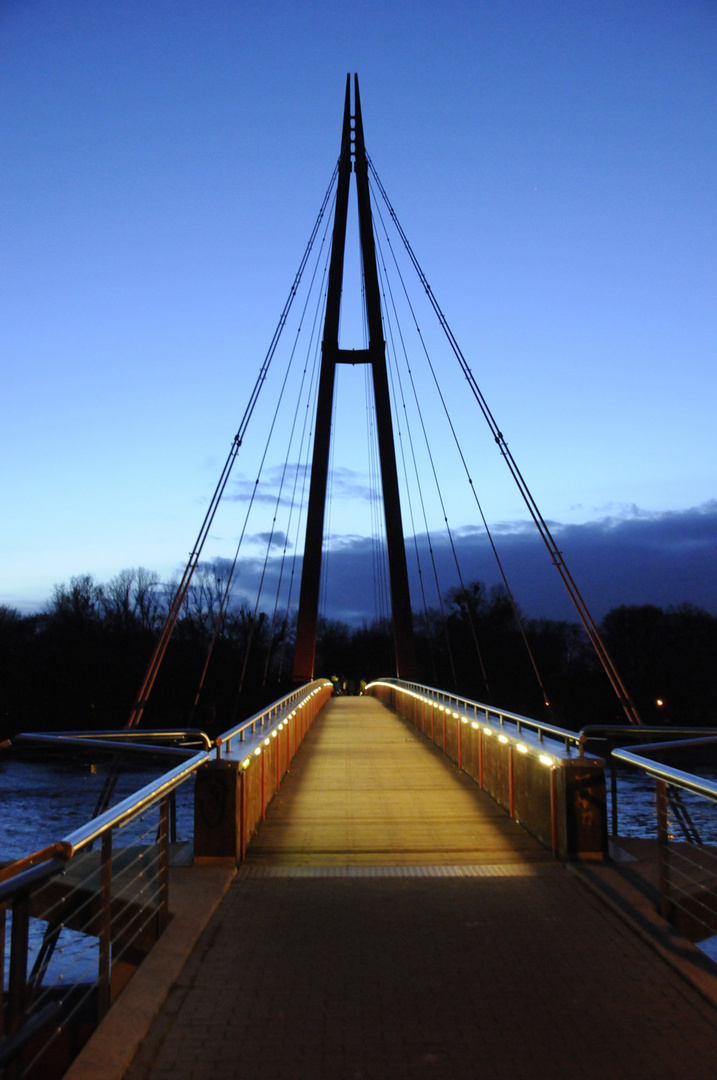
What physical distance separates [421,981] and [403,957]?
307mm

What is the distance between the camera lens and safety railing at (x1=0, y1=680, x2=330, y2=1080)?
264 cm

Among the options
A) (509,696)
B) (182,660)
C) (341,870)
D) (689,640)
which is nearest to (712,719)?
(689,640)

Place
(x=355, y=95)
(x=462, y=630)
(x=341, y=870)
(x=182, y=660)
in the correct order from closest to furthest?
(x=341, y=870) → (x=355, y=95) → (x=182, y=660) → (x=462, y=630)

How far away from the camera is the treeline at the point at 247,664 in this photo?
195 feet

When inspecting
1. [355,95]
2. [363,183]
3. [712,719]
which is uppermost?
[355,95]

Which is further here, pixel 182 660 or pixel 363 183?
pixel 182 660

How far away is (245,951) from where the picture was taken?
14.0 ft

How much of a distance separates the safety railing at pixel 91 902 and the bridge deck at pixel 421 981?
1.19 ft

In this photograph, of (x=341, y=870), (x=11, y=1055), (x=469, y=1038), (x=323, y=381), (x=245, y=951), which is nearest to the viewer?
(x=11, y=1055)

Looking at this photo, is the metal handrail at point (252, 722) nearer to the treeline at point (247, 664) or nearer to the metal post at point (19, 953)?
the metal post at point (19, 953)

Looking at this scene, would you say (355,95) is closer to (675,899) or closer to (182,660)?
(675,899)

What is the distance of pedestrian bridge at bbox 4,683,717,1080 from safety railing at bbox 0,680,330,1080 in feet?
0.41

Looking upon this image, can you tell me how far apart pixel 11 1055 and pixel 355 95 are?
105 ft

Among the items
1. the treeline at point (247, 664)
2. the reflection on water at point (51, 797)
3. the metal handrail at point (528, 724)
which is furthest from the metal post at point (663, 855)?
the treeline at point (247, 664)
